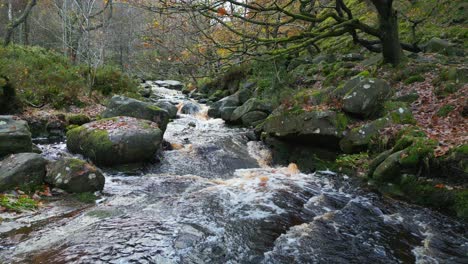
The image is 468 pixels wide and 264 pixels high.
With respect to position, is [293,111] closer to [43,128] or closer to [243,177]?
[243,177]

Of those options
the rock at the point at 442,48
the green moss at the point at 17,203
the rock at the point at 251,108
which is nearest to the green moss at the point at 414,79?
the rock at the point at 442,48

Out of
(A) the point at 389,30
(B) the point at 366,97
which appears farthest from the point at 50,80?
(A) the point at 389,30

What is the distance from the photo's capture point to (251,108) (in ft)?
45.8

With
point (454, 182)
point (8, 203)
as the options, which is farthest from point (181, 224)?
point (454, 182)

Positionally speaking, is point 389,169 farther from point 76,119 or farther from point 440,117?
point 76,119

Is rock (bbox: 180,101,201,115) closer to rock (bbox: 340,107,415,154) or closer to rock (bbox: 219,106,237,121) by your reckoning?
rock (bbox: 219,106,237,121)

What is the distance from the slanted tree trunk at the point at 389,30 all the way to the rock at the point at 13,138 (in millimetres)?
9809

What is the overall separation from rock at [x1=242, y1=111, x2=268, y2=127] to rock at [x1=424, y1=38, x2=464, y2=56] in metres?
6.47

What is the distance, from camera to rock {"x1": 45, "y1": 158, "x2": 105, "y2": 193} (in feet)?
19.9

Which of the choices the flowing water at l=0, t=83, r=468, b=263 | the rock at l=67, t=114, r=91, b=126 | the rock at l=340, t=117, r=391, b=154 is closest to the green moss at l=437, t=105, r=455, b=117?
the rock at l=340, t=117, r=391, b=154

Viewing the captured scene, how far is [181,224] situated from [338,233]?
2.46m

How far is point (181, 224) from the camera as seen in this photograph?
16.8 ft

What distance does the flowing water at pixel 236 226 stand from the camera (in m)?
4.25

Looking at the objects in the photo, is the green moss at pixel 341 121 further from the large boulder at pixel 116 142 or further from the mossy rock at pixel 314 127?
the large boulder at pixel 116 142
